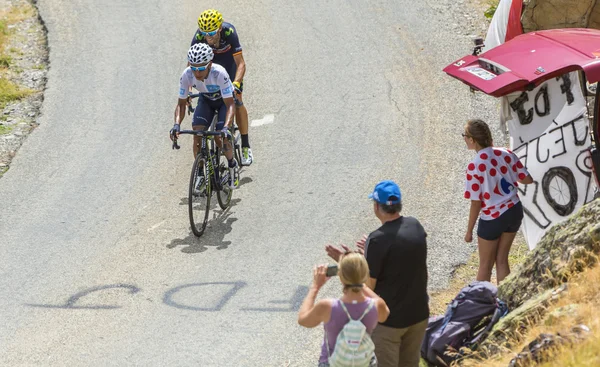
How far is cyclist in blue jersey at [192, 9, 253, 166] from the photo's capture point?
463 inches

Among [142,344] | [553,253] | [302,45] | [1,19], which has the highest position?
[1,19]

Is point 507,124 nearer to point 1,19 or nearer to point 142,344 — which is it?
point 142,344

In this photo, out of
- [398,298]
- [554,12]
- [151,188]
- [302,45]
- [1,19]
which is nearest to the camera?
[398,298]

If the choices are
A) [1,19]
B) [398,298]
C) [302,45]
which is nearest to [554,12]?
[302,45]

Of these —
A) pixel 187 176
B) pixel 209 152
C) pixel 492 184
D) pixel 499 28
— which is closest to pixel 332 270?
pixel 492 184

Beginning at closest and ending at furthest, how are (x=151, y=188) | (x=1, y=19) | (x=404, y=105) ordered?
(x=151, y=188) < (x=404, y=105) < (x=1, y=19)

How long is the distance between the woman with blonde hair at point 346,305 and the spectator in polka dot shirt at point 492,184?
9.98 ft

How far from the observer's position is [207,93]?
11.1 m

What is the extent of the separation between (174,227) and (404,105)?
17.1ft

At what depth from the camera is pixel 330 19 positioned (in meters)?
18.1

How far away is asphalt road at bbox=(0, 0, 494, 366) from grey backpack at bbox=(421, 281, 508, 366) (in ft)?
4.08

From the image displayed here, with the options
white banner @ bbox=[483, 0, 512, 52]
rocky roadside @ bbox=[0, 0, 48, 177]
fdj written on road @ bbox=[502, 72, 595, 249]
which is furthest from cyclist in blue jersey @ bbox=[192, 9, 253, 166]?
fdj written on road @ bbox=[502, 72, 595, 249]

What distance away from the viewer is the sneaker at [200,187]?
10734 mm

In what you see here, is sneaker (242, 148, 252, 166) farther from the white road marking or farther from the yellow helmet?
the white road marking
